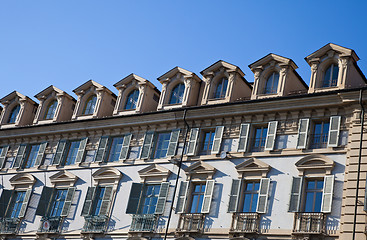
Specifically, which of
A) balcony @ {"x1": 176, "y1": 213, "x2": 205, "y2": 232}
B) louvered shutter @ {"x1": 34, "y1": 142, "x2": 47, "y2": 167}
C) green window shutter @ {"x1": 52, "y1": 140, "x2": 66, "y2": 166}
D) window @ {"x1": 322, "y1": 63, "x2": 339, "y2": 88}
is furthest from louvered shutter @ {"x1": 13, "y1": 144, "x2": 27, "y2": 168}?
window @ {"x1": 322, "y1": 63, "x2": 339, "y2": 88}

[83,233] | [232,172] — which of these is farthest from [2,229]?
[232,172]

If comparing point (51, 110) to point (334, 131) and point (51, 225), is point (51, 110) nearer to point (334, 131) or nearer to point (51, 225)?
point (51, 225)

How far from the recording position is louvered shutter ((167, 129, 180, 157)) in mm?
37388

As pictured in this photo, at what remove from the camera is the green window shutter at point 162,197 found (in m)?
35.8

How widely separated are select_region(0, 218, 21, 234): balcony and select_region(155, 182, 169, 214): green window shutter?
10530mm

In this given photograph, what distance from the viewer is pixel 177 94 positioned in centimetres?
3969

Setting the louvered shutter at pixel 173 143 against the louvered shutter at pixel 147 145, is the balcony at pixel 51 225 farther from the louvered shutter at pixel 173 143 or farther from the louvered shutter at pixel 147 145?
the louvered shutter at pixel 173 143

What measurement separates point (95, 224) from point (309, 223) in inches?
523

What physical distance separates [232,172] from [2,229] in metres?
16.5

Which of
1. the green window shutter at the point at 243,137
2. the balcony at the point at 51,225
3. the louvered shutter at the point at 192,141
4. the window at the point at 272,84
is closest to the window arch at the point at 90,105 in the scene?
the balcony at the point at 51,225

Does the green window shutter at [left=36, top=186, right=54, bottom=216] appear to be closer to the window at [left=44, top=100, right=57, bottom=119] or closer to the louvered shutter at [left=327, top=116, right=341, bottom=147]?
the window at [left=44, top=100, right=57, bottom=119]

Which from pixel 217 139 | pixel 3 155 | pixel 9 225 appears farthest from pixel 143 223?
pixel 3 155

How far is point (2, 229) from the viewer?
4141 centimetres

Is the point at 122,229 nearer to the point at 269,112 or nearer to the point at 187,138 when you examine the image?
the point at 187,138
